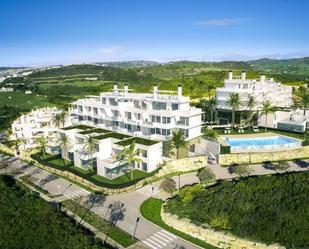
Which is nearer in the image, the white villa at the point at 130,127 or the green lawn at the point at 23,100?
the white villa at the point at 130,127

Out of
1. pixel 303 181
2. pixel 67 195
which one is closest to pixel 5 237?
pixel 67 195

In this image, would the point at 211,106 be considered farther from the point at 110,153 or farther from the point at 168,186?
the point at 168,186

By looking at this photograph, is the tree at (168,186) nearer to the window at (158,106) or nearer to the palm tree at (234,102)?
the window at (158,106)

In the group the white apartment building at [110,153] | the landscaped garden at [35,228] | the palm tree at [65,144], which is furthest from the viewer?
the palm tree at [65,144]

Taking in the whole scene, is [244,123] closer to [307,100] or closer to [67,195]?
[307,100]

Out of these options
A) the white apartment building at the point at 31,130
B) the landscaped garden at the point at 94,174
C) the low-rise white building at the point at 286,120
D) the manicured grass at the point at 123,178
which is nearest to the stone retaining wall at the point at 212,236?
the landscaped garden at the point at 94,174

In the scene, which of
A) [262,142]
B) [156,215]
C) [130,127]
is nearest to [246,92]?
[262,142]
